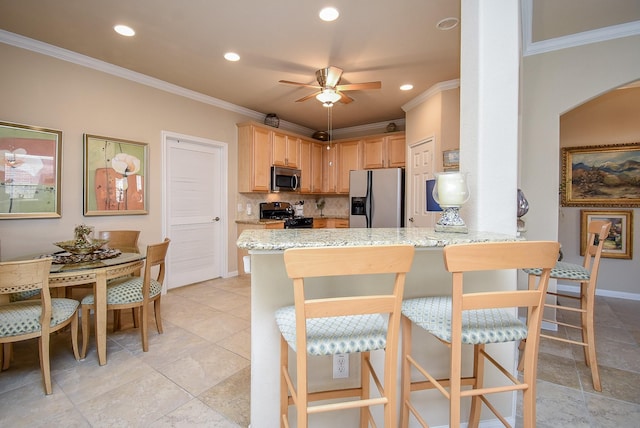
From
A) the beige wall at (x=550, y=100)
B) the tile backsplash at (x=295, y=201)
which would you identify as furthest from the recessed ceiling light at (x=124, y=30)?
the beige wall at (x=550, y=100)

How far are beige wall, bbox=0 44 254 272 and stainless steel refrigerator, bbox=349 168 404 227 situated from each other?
8.66 ft

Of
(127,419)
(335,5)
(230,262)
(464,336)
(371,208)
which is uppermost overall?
(335,5)

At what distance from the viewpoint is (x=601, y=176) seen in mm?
3682

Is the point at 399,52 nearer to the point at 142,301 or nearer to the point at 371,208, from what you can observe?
the point at 371,208

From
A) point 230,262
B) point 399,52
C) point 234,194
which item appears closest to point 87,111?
point 234,194

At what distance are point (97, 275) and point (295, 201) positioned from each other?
384 centimetres

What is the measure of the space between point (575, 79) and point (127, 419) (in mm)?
4188

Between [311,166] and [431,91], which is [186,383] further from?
[311,166]

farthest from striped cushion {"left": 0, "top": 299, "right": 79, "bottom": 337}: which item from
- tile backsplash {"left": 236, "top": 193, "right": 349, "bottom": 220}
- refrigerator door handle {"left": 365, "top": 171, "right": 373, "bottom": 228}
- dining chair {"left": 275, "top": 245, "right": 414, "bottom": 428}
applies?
refrigerator door handle {"left": 365, "top": 171, "right": 373, "bottom": 228}

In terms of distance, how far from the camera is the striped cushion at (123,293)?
2225 millimetres

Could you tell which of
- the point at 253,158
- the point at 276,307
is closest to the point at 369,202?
the point at 253,158

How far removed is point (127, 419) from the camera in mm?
1599

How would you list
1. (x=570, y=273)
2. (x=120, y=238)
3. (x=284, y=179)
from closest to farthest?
(x=570, y=273) → (x=120, y=238) → (x=284, y=179)

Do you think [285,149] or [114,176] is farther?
[285,149]
